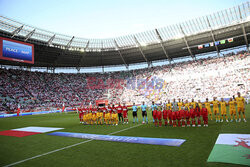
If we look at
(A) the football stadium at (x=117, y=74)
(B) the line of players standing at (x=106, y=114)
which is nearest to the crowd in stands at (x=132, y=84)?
(A) the football stadium at (x=117, y=74)

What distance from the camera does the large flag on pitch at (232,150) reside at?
4745 millimetres

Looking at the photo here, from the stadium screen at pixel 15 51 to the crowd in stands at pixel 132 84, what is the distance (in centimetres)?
1106

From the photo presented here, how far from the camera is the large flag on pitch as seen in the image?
474 cm

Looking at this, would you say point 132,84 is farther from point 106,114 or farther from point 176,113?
point 176,113

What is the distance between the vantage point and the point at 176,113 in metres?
10.9

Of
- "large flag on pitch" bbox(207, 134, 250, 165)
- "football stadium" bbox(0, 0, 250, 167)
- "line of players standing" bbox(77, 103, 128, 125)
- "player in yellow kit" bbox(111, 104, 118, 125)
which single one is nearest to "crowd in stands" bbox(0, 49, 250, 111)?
"football stadium" bbox(0, 0, 250, 167)

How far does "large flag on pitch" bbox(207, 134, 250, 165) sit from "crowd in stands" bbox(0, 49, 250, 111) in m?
26.3

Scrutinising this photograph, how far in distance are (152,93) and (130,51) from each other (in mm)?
13700

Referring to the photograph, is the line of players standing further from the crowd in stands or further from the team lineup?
the crowd in stands

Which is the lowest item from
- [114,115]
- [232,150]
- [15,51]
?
A: [232,150]

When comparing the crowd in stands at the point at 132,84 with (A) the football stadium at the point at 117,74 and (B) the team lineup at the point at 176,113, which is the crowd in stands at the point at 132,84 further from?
(B) the team lineup at the point at 176,113

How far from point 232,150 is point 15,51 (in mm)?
34558

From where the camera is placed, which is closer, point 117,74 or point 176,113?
point 176,113

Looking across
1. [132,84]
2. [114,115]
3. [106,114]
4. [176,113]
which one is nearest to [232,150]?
[176,113]
